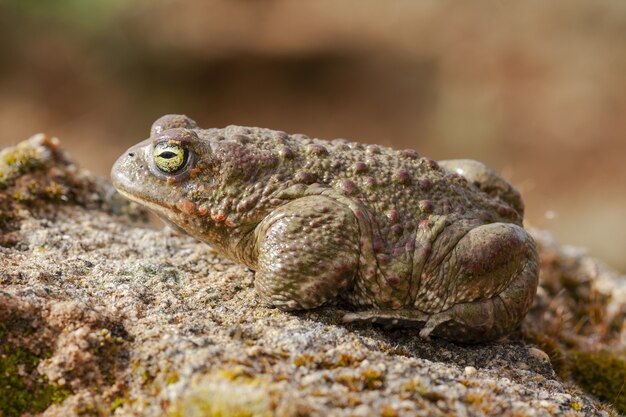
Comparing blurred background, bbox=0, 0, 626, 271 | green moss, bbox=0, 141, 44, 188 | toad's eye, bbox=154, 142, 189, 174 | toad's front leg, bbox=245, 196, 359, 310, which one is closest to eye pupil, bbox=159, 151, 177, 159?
toad's eye, bbox=154, 142, 189, 174

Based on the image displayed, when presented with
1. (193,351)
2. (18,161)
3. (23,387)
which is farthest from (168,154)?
(18,161)

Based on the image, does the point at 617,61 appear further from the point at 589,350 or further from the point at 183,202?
the point at 183,202

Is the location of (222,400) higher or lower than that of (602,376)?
lower

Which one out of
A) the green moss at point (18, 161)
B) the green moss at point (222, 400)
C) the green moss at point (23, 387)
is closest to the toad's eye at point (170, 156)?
the green moss at point (23, 387)

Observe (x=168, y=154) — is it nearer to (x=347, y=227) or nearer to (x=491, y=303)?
(x=347, y=227)

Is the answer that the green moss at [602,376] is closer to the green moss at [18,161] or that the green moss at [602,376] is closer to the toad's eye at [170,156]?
the toad's eye at [170,156]

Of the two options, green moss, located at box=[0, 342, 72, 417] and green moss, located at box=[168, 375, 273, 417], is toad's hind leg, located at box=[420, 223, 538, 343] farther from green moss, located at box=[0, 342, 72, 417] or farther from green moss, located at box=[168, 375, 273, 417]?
green moss, located at box=[0, 342, 72, 417]
